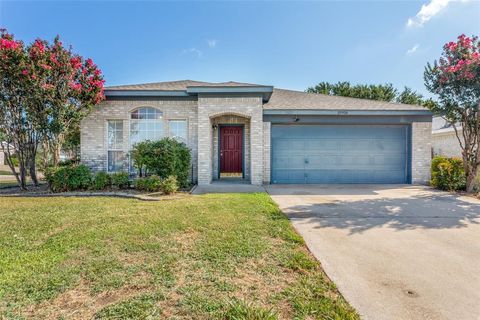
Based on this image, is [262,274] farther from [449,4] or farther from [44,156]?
[449,4]

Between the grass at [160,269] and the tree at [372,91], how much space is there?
93.1 feet

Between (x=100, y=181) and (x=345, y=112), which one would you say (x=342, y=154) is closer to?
(x=345, y=112)

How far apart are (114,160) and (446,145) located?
62.0 ft

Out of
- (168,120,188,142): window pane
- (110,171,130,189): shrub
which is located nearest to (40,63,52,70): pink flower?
(110,171,130,189): shrub

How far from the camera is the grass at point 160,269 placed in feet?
6.63

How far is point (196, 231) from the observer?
3951mm

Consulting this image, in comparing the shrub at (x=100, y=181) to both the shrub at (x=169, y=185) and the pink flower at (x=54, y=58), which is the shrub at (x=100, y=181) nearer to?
the shrub at (x=169, y=185)

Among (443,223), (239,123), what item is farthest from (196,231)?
(239,123)

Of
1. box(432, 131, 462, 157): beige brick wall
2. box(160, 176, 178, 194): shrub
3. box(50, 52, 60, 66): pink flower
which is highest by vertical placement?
box(50, 52, 60, 66): pink flower

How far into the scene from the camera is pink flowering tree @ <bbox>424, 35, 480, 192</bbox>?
7.18 m

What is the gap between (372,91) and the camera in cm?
2789

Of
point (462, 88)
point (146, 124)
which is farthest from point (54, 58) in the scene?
point (462, 88)

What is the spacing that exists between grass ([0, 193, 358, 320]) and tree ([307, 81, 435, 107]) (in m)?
28.4

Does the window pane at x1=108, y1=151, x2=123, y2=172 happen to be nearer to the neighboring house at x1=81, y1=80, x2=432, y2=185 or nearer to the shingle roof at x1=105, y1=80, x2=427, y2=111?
the neighboring house at x1=81, y1=80, x2=432, y2=185
